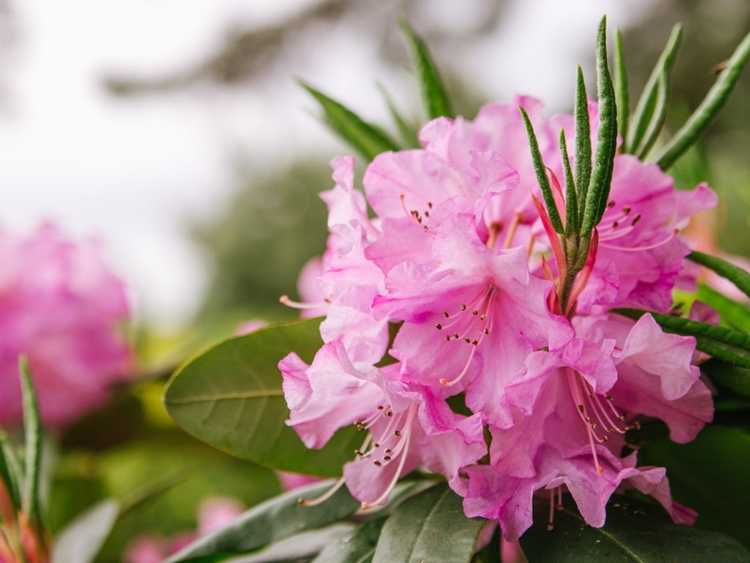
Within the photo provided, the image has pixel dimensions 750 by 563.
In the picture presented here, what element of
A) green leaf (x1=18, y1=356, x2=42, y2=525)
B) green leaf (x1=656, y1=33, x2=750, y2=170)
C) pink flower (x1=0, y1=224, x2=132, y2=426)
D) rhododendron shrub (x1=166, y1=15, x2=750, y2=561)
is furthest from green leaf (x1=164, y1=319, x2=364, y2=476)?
pink flower (x1=0, y1=224, x2=132, y2=426)

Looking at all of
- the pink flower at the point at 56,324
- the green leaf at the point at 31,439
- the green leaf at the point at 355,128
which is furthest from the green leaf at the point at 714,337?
the pink flower at the point at 56,324

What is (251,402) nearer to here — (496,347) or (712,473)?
(496,347)

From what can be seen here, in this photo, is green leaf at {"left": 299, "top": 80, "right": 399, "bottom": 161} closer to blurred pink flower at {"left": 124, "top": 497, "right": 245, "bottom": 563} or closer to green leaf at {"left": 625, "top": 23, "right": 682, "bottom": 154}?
green leaf at {"left": 625, "top": 23, "right": 682, "bottom": 154}

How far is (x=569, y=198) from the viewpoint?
38 centimetres

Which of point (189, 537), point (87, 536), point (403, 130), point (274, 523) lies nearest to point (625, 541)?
point (274, 523)

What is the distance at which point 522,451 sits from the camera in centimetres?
41

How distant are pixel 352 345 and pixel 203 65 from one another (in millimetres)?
10507

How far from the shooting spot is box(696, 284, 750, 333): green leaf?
518mm

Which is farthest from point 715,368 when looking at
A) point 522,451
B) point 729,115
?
point 729,115

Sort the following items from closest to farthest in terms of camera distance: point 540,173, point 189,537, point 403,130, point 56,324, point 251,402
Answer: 1. point 540,173
2. point 251,402
3. point 403,130
4. point 189,537
5. point 56,324

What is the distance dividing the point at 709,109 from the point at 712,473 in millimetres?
201

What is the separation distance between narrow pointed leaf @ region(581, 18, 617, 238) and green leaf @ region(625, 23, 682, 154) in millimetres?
146

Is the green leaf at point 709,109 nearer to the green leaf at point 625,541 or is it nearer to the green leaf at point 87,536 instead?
the green leaf at point 625,541

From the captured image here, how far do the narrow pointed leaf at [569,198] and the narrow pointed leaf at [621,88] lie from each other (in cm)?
14
